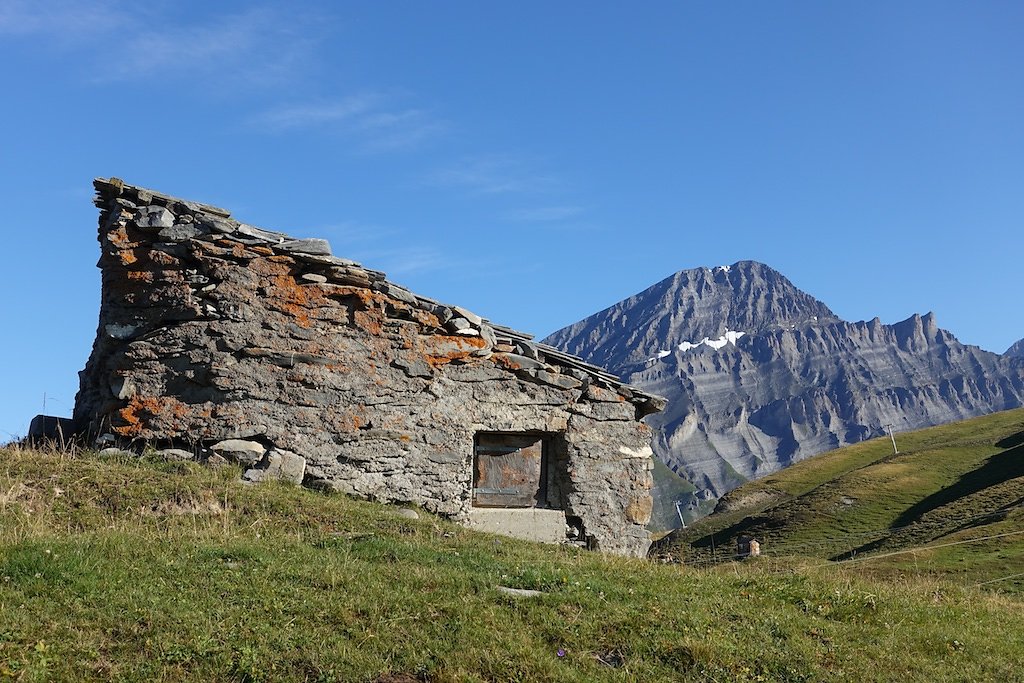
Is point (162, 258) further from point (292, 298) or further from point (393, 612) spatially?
point (393, 612)

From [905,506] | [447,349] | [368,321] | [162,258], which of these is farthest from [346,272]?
[905,506]

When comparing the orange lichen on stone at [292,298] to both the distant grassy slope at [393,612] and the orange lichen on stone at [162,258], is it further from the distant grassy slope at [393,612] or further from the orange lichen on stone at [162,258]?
the distant grassy slope at [393,612]

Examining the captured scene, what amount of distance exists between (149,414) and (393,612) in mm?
6581

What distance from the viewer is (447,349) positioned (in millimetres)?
14414

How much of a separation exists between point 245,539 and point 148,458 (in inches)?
144

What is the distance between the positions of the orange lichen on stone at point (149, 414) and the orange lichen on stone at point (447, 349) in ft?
11.8

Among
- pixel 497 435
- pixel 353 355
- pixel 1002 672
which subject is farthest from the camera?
pixel 497 435

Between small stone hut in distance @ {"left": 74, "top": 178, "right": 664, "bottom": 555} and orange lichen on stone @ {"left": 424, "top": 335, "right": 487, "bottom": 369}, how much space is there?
2 centimetres

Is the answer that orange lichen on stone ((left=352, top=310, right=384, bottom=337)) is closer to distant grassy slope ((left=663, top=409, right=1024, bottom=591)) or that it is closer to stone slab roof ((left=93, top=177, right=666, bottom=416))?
stone slab roof ((left=93, top=177, right=666, bottom=416))

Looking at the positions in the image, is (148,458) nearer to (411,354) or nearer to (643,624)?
(411,354)

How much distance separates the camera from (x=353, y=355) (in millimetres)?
13742

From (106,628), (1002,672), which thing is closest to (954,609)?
(1002,672)

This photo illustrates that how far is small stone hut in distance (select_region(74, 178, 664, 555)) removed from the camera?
1293cm

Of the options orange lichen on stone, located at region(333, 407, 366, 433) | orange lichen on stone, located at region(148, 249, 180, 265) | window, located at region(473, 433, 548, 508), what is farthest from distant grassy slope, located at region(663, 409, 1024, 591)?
orange lichen on stone, located at region(148, 249, 180, 265)
